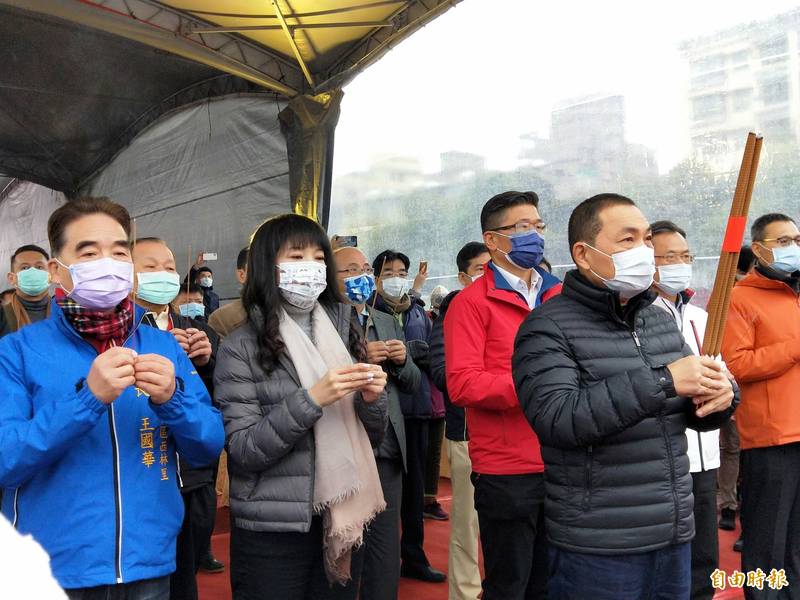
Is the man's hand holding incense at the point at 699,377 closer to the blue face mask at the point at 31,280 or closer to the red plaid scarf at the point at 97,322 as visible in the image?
the red plaid scarf at the point at 97,322

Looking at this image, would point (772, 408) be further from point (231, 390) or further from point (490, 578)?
point (231, 390)

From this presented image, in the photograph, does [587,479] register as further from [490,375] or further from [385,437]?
[385,437]

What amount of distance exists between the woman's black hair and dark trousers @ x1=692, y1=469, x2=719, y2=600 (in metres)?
1.52

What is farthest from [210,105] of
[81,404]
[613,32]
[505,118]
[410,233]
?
[81,404]

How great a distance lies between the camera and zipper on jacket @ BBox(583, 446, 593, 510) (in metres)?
1.84

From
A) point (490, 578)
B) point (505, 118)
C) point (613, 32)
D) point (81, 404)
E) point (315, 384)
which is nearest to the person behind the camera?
point (81, 404)

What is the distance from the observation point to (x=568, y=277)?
2.07 metres

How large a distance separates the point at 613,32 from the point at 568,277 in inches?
187

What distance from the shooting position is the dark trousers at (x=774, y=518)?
300 cm

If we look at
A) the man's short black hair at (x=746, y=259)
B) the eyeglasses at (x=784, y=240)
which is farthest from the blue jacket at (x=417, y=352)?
the man's short black hair at (x=746, y=259)

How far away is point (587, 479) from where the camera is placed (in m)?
1.85

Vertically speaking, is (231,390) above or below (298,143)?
below

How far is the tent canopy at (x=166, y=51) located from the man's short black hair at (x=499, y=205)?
4.62 meters

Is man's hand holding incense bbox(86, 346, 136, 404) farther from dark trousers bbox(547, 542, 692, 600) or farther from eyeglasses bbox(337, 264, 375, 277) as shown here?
eyeglasses bbox(337, 264, 375, 277)
